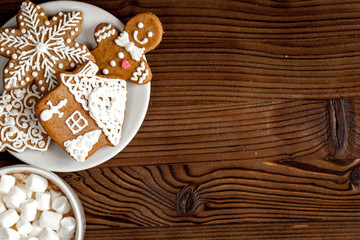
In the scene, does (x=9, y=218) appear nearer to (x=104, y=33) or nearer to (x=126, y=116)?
(x=126, y=116)

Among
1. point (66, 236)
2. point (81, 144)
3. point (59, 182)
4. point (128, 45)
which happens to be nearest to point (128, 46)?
point (128, 45)

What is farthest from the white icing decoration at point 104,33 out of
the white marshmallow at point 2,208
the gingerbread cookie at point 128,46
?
the white marshmallow at point 2,208

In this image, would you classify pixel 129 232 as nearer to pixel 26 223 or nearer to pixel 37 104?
pixel 26 223

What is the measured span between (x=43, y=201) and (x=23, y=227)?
69 millimetres

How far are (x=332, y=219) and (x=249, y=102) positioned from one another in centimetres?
36

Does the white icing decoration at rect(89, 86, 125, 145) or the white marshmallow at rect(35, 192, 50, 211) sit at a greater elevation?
the white icing decoration at rect(89, 86, 125, 145)

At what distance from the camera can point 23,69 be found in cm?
90

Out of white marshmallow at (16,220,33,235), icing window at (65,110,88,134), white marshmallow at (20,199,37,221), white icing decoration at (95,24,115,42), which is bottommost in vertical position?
white marshmallow at (16,220,33,235)

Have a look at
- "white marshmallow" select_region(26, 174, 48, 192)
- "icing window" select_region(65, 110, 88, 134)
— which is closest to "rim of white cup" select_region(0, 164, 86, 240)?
"white marshmallow" select_region(26, 174, 48, 192)

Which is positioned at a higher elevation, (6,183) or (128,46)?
(128,46)

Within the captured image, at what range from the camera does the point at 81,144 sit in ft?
2.98

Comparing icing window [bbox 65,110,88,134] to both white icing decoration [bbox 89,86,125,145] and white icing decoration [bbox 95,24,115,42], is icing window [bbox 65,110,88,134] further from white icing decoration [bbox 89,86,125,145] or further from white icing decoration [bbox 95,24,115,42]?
white icing decoration [bbox 95,24,115,42]

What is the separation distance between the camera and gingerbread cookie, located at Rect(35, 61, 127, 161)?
882 millimetres

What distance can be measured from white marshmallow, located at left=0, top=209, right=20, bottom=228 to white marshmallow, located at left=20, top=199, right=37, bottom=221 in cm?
1
